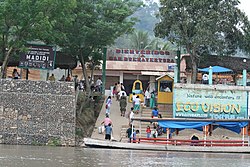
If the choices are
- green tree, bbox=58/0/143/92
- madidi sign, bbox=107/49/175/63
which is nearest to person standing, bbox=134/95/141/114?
madidi sign, bbox=107/49/175/63

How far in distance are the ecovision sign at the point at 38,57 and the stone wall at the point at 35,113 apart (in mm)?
2108

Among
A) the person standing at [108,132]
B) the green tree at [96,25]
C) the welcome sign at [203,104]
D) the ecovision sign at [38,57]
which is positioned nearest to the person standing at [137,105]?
the welcome sign at [203,104]

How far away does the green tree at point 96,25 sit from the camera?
1340 inches

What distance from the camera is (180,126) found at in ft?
92.5

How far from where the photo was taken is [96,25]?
33.8m

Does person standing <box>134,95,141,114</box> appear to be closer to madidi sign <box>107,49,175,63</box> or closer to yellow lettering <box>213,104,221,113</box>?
madidi sign <box>107,49,175,63</box>

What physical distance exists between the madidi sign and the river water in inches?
476

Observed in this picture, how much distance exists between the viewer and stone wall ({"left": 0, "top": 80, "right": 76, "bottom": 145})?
26.7 metres

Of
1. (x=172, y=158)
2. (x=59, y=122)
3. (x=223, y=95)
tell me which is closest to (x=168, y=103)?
(x=223, y=95)

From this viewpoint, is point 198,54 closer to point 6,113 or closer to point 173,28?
point 173,28

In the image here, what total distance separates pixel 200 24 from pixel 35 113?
1451 centimetres

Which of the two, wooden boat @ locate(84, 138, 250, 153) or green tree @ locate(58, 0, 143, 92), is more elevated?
green tree @ locate(58, 0, 143, 92)

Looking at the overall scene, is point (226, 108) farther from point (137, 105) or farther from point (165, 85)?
point (137, 105)

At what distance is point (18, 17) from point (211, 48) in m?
15.4
